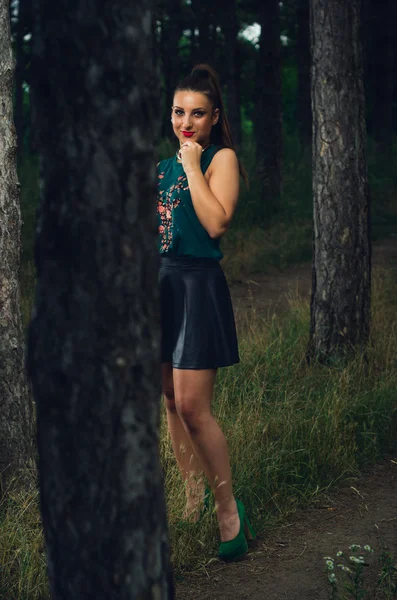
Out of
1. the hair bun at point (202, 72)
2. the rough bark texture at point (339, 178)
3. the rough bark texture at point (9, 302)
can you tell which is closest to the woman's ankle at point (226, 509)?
the rough bark texture at point (9, 302)

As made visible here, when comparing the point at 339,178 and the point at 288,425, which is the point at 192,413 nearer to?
the point at 288,425

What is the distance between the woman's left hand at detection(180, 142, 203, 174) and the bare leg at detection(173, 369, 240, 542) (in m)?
0.89

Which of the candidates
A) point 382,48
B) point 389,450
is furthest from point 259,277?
point 382,48

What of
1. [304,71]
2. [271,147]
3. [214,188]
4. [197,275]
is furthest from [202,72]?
[304,71]

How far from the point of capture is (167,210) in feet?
11.6

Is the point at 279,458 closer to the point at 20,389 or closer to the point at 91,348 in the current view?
the point at 20,389

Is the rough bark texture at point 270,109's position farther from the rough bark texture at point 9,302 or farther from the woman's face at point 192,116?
the woman's face at point 192,116

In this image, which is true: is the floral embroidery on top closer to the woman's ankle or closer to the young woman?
the young woman

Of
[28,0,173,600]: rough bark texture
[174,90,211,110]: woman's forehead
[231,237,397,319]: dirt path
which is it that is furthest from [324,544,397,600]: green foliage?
[231,237,397,319]: dirt path

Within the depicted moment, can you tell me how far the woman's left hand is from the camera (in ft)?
11.1

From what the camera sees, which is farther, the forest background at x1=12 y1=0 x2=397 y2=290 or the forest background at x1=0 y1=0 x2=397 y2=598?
the forest background at x1=12 y1=0 x2=397 y2=290

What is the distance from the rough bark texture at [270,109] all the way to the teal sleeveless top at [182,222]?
33.6 feet

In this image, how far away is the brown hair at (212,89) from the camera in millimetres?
3584

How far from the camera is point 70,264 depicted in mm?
1867
